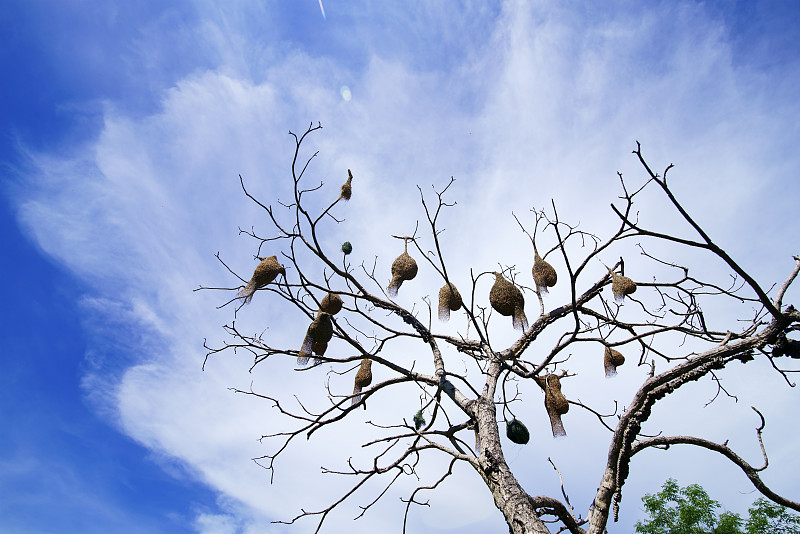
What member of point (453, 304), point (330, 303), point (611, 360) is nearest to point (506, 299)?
point (453, 304)

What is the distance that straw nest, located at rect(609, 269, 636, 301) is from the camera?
3.68m

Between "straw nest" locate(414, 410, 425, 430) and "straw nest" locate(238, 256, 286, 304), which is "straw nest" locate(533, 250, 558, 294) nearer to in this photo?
"straw nest" locate(414, 410, 425, 430)

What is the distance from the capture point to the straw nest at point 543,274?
3.74 meters

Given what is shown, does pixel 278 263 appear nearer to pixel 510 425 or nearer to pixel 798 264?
pixel 510 425

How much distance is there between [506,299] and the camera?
3350 mm

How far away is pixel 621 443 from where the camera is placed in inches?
115

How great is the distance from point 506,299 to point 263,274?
1788 millimetres

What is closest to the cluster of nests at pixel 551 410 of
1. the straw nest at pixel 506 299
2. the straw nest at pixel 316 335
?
the straw nest at pixel 506 299

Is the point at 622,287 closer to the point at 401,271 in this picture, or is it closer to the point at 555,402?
the point at 555,402

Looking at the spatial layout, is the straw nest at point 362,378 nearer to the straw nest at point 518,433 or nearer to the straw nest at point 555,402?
the straw nest at point 518,433

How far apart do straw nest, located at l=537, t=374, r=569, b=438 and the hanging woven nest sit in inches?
52.8

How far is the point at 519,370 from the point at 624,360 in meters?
0.85

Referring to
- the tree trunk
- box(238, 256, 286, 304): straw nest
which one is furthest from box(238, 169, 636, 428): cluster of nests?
the tree trunk

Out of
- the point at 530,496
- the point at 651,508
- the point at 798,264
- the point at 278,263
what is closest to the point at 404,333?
the point at 278,263
